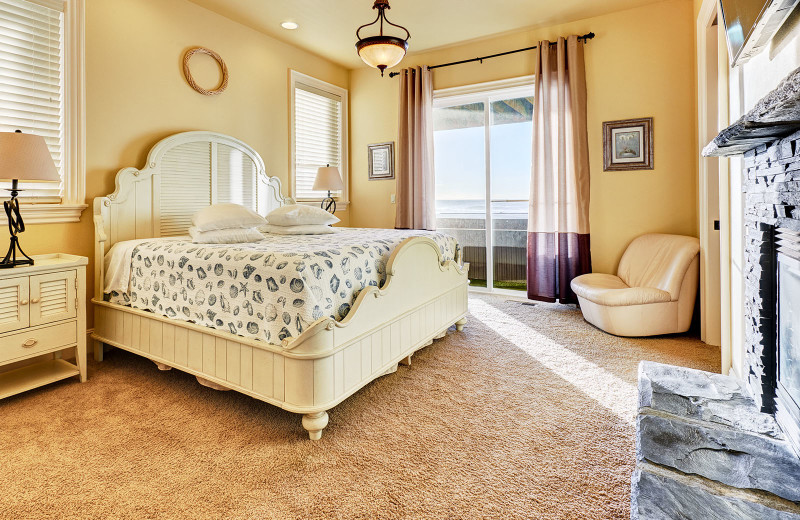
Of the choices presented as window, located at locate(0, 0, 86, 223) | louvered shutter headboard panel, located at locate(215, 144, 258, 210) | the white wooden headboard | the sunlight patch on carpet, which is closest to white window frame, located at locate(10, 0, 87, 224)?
window, located at locate(0, 0, 86, 223)

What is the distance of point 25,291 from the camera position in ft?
7.45

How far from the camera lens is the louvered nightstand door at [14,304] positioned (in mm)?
2193

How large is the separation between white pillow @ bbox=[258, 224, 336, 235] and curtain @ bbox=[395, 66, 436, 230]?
175 cm

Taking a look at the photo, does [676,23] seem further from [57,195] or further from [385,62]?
[57,195]

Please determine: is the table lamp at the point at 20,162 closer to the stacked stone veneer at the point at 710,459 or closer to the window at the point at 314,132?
the window at the point at 314,132

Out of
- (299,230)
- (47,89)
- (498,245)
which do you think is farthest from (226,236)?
(498,245)

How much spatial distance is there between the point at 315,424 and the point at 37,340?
A: 1.72 meters

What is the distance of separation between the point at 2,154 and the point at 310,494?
A: 2243mm

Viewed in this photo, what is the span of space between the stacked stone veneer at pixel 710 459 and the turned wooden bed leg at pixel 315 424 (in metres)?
1.23

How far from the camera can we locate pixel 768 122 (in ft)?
3.68

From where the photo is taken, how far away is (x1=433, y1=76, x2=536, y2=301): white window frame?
4465mm

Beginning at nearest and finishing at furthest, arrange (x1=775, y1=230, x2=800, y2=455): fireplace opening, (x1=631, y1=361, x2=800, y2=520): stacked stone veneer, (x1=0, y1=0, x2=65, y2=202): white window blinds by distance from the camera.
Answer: (x1=631, y1=361, x2=800, y2=520): stacked stone veneer, (x1=775, y1=230, x2=800, y2=455): fireplace opening, (x1=0, y1=0, x2=65, y2=202): white window blinds

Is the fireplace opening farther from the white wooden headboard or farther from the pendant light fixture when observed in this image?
the white wooden headboard

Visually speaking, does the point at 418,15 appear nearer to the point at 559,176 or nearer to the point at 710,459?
the point at 559,176
